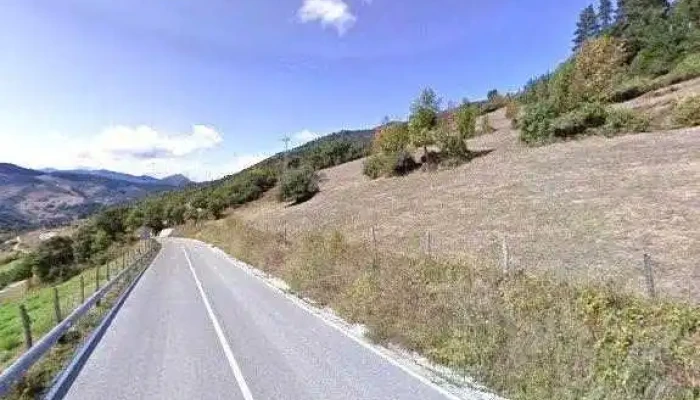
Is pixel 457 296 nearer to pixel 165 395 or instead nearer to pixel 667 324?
pixel 667 324

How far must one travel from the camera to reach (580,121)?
45.2m

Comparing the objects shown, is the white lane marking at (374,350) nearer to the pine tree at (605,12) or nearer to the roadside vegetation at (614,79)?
the roadside vegetation at (614,79)

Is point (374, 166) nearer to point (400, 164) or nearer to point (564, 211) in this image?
point (400, 164)

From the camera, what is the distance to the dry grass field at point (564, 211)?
15.9 meters

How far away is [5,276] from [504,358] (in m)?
106

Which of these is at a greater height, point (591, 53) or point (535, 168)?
point (591, 53)

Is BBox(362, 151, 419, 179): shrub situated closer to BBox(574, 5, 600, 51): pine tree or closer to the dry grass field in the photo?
the dry grass field

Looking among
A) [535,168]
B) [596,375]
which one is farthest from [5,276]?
[596,375]

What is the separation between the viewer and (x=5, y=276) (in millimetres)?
94000

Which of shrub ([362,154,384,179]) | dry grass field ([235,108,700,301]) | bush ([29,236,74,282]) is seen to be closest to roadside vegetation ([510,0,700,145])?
dry grass field ([235,108,700,301])

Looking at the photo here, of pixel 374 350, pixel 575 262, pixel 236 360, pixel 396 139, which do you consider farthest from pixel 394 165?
pixel 236 360

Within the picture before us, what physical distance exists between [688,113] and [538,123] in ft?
43.8

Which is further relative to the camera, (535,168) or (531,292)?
(535,168)

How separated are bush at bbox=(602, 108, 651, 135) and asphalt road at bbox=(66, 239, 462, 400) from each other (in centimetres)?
3423
